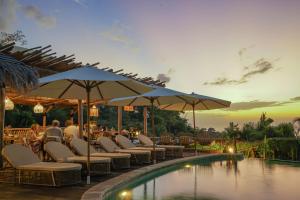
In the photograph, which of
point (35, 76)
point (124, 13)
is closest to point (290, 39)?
point (124, 13)

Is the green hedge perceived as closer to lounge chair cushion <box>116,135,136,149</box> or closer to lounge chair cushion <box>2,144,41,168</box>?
lounge chair cushion <box>116,135,136,149</box>

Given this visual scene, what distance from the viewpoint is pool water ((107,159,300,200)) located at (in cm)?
721

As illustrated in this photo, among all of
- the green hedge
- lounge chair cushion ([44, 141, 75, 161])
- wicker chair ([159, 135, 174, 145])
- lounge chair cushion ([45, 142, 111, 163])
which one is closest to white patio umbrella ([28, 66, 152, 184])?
lounge chair cushion ([45, 142, 111, 163])

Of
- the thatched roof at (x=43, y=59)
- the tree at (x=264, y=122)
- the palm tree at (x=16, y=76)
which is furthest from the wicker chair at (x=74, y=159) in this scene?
the tree at (x=264, y=122)

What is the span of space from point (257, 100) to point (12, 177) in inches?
787

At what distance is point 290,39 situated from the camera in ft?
56.9

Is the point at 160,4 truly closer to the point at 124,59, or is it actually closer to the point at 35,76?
the point at 124,59

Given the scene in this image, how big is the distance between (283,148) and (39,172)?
34.6 feet

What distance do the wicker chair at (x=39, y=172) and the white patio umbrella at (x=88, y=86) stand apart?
43cm

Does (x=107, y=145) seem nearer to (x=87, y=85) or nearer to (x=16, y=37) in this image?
(x=87, y=85)

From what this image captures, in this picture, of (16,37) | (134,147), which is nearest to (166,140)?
(134,147)

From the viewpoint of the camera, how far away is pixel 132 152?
11.2 meters

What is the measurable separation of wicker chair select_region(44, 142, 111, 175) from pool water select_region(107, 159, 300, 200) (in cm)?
85

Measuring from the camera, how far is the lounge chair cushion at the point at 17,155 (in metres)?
7.25
